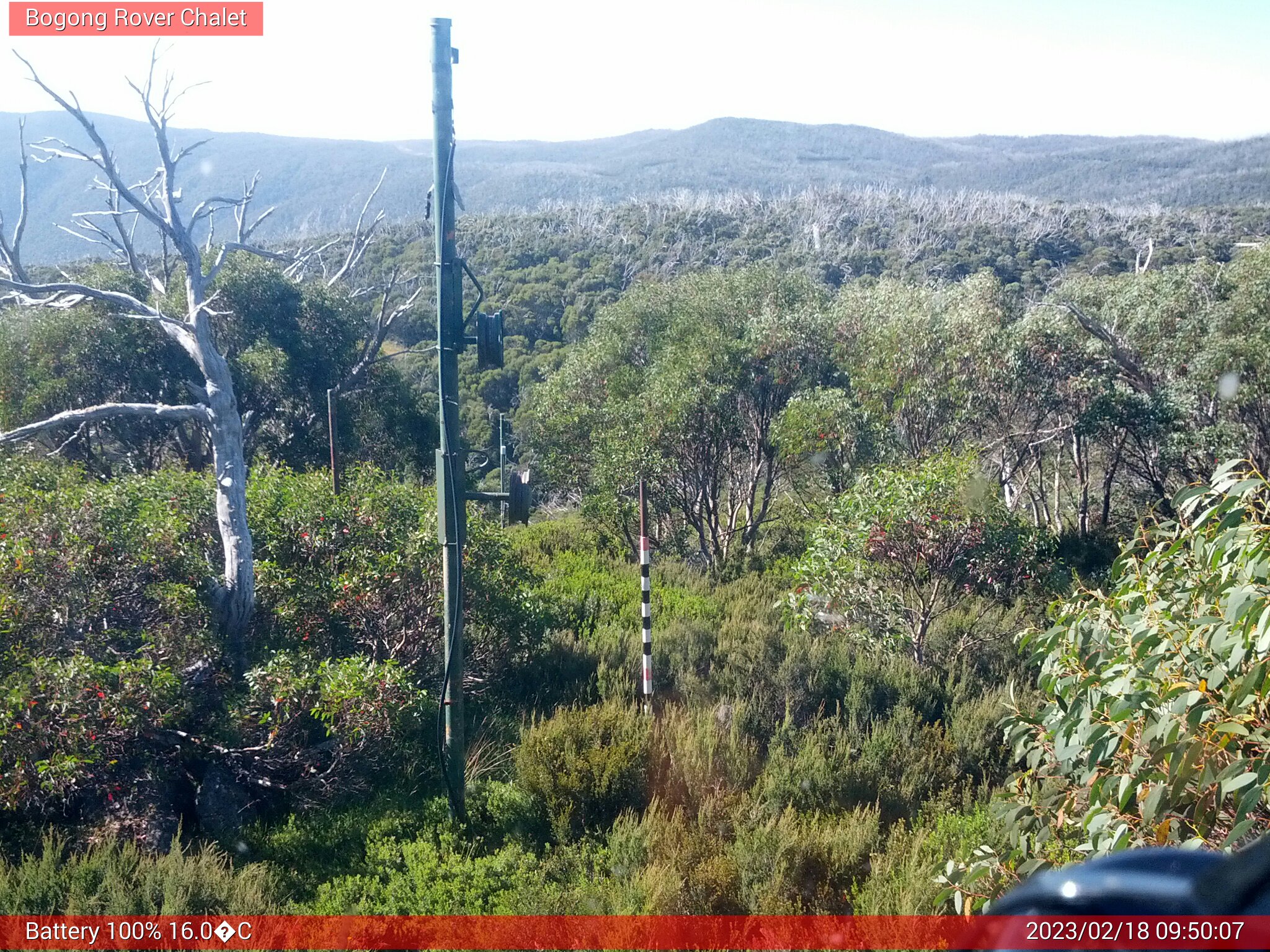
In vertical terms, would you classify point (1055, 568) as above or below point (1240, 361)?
below

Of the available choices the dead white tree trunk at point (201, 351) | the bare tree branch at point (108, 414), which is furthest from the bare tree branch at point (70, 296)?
the bare tree branch at point (108, 414)

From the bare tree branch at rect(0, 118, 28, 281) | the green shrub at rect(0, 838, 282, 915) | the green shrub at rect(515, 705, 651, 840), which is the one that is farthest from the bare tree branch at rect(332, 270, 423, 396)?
the green shrub at rect(0, 838, 282, 915)

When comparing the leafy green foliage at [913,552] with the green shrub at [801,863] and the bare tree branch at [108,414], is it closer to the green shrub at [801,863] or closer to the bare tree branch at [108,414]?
the green shrub at [801,863]

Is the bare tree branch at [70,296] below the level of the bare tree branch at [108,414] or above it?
above

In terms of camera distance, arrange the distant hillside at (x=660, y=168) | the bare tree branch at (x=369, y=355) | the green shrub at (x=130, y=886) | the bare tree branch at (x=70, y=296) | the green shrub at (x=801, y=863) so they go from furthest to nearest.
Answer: the distant hillside at (x=660, y=168) → the bare tree branch at (x=369, y=355) → the bare tree branch at (x=70, y=296) → the green shrub at (x=801, y=863) → the green shrub at (x=130, y=886)

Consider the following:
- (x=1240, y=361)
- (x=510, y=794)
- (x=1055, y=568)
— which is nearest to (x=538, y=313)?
(x=1240, y=361)

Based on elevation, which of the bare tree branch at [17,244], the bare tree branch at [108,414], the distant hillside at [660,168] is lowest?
the bare tree branch at [108,414]

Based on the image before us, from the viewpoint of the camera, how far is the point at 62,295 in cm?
672

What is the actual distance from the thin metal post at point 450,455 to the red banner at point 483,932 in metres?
1.11

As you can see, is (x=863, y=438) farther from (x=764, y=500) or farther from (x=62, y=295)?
(x=62, y=295)

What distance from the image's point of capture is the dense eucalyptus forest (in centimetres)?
352

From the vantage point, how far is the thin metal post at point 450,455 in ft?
17.4

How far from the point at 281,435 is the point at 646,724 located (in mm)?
11586

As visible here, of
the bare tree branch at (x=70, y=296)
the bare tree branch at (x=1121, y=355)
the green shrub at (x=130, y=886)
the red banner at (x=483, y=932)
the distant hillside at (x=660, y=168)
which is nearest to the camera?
the red banner at (x=483, y=932)
